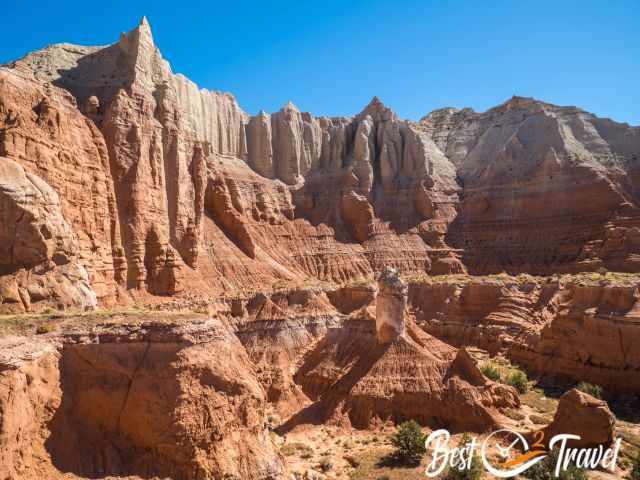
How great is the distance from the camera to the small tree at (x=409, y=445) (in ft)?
92.8

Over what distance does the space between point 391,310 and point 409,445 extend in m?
10.0

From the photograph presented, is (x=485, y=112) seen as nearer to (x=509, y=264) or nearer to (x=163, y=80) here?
(x=509, y=264)

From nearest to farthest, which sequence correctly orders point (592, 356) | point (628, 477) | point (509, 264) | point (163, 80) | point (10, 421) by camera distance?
1. point (10, 421)
2. point (628, 477)
3. point (592, 356)
4. point (163, 80)
5. point (509, 264)

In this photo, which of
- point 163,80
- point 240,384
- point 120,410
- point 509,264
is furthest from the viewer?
point 509,264

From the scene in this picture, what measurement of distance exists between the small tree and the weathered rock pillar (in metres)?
8.09

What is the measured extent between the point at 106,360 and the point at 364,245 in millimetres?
61401

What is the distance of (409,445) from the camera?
2841 cm

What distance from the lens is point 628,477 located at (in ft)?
84.3

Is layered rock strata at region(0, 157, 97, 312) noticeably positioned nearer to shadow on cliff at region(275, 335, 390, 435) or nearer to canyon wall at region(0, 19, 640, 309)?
canyon wall at region(0, 19, 640, 309)

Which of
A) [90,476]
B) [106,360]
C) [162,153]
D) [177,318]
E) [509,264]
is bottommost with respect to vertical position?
[90,476]

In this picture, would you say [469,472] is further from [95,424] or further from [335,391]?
[95,424]

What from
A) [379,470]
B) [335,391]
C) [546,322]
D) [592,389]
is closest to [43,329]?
[379,470]

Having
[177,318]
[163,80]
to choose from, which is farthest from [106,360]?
[163,80]

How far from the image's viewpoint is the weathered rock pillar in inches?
1423
